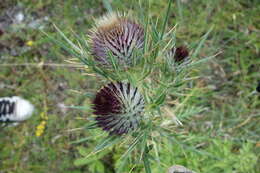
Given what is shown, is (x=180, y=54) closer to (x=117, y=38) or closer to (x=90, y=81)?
(x=117, y=38)

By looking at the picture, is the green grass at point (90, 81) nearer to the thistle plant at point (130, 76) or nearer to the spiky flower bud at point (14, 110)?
the spiky flower bud at point (14, 110)

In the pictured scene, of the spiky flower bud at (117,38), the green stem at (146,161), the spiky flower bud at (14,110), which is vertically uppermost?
the spiky flower bud at (117,38)

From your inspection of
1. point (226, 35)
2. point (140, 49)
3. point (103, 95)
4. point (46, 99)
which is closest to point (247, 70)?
point (226, 35)

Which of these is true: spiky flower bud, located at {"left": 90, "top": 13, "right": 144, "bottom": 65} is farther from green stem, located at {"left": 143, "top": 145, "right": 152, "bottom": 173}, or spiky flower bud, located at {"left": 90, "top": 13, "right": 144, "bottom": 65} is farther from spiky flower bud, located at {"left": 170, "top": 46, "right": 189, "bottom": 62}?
green stem, located at {"left": 143, "top": 145, "right": 152, "bottom": 173}

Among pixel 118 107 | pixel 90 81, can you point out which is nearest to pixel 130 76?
pixel 118 107

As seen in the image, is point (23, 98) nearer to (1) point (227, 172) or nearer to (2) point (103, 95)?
(2) point (103, 95)

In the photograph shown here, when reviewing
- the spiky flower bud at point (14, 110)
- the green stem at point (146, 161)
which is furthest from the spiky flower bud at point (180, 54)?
the spiky flower bud at point (14, 110)
